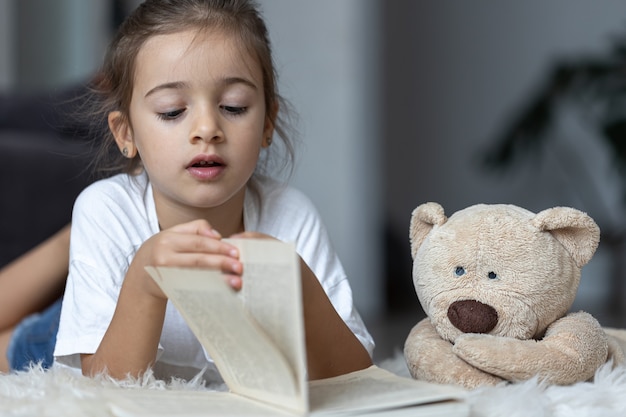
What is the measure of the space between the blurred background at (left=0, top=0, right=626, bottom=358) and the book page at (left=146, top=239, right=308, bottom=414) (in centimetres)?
175

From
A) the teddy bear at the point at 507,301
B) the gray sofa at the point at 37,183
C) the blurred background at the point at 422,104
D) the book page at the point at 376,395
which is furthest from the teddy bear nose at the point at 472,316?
the blurred background at the point at 422,104

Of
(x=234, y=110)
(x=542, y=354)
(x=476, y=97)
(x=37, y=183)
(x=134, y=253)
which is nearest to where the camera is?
(x=542, y=354)

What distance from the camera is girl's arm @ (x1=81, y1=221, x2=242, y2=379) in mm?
747

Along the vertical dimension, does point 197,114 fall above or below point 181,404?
above

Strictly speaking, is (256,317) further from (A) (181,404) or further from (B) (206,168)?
(B) (206,168)

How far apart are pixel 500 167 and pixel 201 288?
2.98m

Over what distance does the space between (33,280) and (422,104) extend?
3.15 m

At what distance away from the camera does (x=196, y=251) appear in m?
0.76

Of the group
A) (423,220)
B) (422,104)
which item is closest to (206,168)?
(423,220)

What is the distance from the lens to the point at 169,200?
118cm

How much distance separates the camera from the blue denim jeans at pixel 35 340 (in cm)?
137

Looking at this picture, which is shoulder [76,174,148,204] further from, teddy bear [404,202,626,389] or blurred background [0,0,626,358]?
blurred background [0,0,626,358]

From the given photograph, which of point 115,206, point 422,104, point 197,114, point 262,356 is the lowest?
point 262,356

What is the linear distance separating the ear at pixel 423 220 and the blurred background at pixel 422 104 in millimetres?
1553
